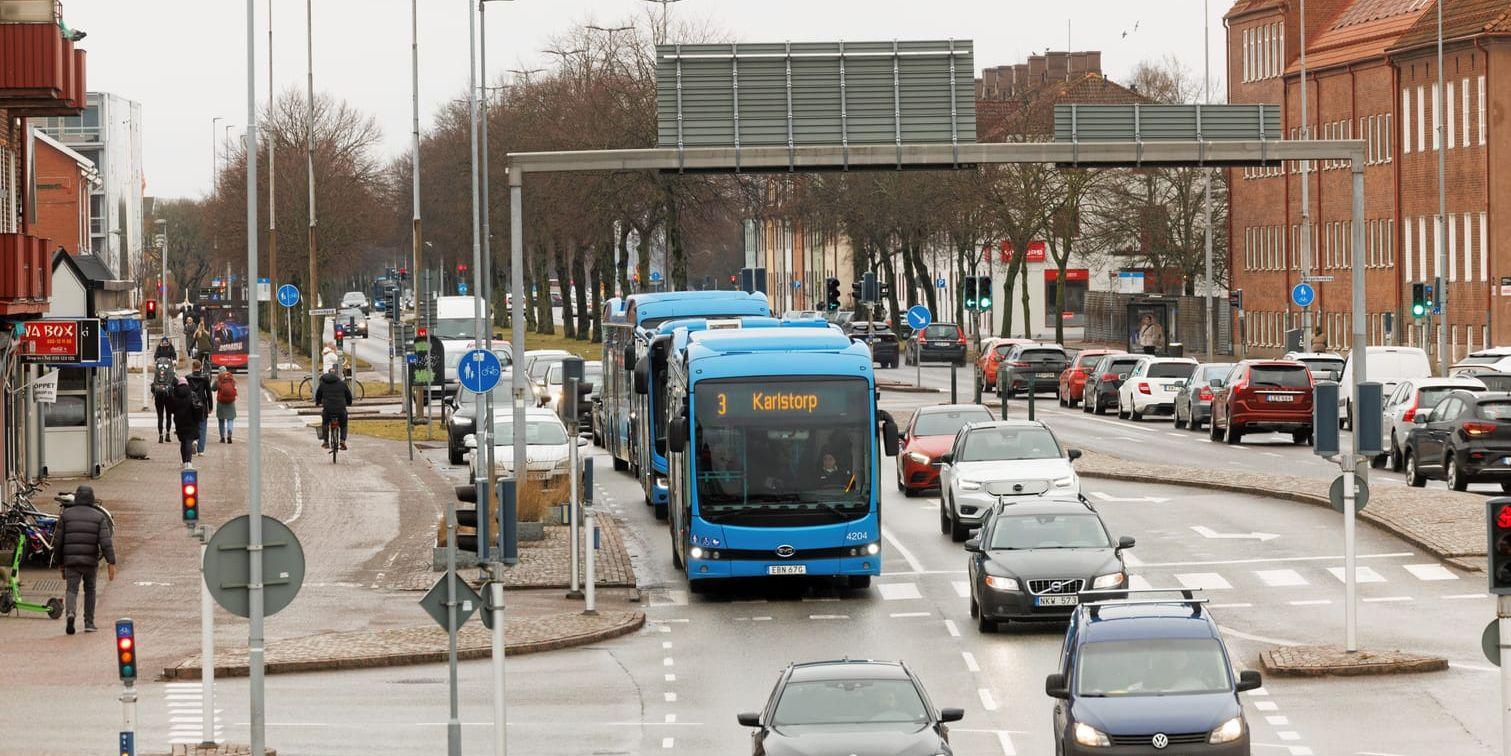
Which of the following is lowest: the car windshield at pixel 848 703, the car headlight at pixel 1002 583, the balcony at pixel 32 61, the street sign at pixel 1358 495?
the car headlight at pixel 1002 583

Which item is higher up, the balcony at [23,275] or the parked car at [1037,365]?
→ the balcony at [23,275]

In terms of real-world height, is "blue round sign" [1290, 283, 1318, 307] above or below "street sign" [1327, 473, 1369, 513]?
above

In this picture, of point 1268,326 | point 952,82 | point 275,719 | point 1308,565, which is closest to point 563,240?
point 1268,326

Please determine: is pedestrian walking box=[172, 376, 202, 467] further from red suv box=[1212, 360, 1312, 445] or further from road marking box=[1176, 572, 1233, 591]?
road marking box=[1176, 572, 1233, 591]

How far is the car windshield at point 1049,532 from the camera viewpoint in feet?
81.1

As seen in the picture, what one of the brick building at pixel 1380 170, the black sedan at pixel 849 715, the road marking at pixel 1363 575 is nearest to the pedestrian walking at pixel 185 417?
the road marking at pixel 1363 575

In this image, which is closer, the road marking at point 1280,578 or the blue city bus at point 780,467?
the blue city bus at point 780,467

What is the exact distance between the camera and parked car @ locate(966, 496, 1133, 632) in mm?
24188

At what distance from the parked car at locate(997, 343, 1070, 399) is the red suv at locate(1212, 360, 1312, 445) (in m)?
18.9

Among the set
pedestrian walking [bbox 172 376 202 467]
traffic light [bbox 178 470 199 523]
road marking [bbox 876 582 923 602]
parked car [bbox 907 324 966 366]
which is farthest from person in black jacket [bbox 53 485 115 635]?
parked car [bbox 907 324 966 366]

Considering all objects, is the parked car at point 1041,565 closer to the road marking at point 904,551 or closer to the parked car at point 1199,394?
the road marking at point 904,551

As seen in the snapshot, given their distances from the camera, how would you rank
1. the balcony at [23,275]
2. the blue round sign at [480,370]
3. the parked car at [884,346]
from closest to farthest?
the balcony at [23,275] → the blue round sign at [480,370] → the parked car at [884,346]

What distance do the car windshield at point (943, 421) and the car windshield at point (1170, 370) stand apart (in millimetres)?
21397

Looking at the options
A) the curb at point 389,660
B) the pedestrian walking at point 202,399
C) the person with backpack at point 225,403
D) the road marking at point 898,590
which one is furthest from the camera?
the person with backpack at point 225,403
